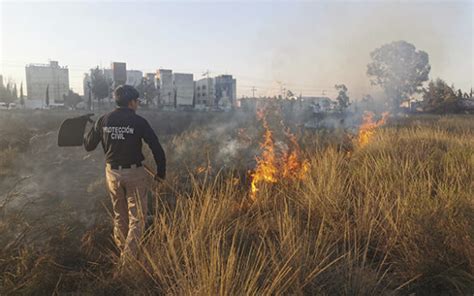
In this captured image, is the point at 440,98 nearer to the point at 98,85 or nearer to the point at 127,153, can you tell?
the point at 127,153

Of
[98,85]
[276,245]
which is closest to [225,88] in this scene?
[98,85]

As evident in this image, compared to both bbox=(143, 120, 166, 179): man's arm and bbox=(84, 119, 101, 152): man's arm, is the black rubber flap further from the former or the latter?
bbox=(143, 120, 166, 179): man's arm

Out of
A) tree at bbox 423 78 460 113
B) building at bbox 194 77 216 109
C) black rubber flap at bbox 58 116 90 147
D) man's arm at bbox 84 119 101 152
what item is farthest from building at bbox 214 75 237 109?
man's arm at bbox 84 119 101 152

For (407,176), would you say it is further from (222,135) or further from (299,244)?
(222,135)

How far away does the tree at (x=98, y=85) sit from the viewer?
56.2 meters

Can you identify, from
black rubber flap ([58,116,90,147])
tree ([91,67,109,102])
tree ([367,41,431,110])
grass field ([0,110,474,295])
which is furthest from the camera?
tree ([91,67,109,102])

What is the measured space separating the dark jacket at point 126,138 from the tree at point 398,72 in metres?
32.5

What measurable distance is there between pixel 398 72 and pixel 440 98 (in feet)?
46.9

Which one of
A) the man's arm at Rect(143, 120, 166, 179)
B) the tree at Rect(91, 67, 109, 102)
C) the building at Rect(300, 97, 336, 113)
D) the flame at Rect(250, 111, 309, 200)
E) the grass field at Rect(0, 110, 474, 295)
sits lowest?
the grass field at Rect(0, 110, 474, 295)

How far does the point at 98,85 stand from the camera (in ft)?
184

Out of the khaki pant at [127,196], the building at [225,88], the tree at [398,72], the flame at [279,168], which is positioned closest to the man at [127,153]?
the khaki pant at [127,196]

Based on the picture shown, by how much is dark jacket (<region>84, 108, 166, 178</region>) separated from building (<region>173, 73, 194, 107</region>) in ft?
263

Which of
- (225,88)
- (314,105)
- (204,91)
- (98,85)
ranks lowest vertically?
(314,105)

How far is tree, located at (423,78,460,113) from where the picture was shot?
87.1ft
